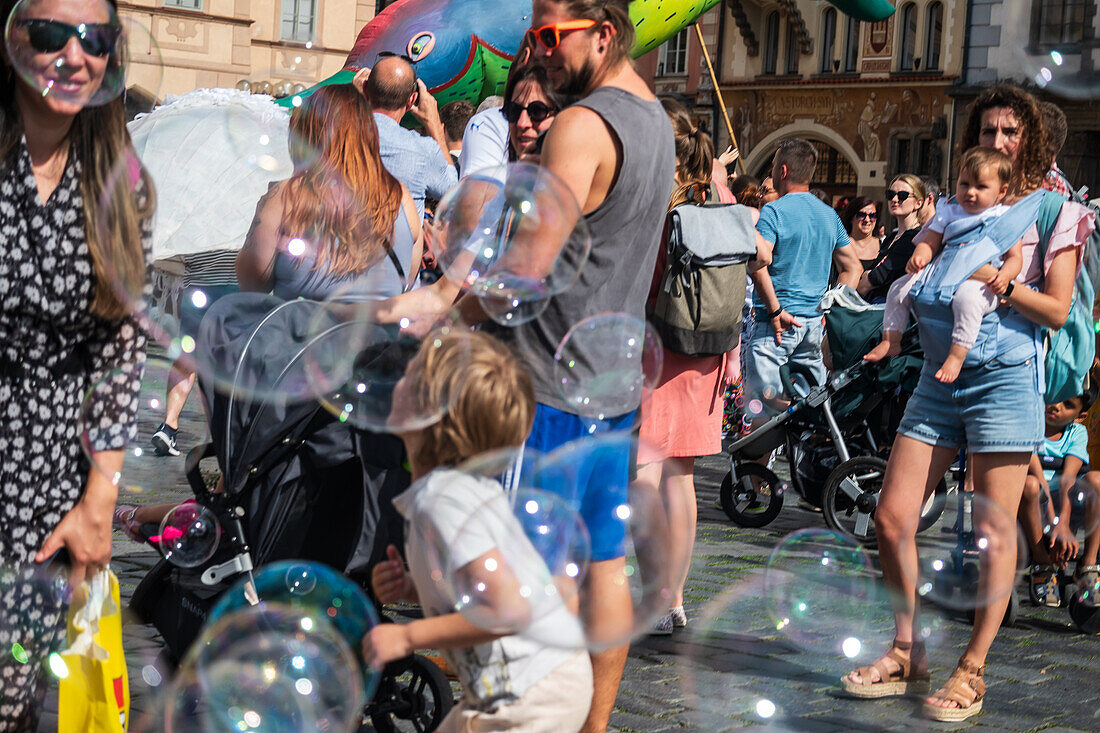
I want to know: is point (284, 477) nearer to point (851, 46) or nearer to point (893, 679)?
point (893, 679)

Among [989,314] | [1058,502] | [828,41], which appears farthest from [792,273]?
[828,41]

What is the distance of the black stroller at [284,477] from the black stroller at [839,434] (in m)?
3.75

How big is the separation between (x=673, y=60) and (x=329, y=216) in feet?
111

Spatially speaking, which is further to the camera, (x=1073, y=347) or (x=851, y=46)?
(x=851, y=46)

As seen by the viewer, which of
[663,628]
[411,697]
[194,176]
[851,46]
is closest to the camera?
[411,697]

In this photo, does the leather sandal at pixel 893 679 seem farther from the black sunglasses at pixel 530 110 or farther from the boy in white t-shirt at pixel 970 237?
the black sunglasses at pixel 530 110

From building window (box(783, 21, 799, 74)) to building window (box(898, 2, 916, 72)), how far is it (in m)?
2.75

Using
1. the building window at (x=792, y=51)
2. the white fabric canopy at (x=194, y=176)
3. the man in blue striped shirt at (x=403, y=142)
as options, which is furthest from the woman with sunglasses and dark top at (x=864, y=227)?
the building window at (x=792, y=51)

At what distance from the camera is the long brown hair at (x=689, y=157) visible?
4.70 metres

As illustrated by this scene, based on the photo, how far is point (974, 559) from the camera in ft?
14.1

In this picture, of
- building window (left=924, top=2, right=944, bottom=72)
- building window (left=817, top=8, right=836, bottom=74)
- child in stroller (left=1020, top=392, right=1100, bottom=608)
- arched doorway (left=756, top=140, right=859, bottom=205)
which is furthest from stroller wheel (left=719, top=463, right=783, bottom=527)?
building window (left=817, top=8, right=836, bottom=74)

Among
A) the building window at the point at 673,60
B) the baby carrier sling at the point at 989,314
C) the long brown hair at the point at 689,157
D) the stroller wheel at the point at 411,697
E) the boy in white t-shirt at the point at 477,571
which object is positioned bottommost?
the stroller wheel at the point at 411,697

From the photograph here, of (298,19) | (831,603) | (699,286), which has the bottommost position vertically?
(831,603)

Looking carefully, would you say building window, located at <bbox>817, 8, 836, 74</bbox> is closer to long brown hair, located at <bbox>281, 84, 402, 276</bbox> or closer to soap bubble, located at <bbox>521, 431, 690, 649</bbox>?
long brown hair, located at <bbox>281, 84, 402, 276</bbox>
